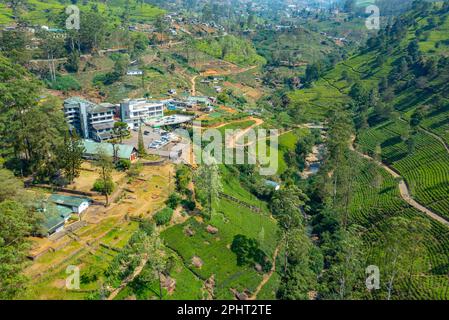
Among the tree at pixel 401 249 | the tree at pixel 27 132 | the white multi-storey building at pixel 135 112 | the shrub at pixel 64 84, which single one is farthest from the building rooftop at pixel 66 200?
the shrub at pixel 64 84

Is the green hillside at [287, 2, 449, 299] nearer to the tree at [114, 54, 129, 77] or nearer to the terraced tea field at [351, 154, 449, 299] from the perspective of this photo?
the terraced tea field at [351, 154, 449, 299]

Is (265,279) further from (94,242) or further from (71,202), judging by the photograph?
(71,202)

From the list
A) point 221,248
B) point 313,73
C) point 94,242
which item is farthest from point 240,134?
point 313,73

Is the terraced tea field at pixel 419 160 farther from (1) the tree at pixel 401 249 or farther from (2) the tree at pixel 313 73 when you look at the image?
(2) the tree at pixel 313 73

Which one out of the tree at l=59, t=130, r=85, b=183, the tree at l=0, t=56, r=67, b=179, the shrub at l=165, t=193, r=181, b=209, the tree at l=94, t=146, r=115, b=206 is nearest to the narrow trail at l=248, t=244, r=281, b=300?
the shrub at l=165, t=193, r=181, b=209

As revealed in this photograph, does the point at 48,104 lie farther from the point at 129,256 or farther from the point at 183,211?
the point at 129,256

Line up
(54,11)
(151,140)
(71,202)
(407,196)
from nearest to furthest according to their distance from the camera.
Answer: (71,202), (407,196), (151,140), (54,11)
